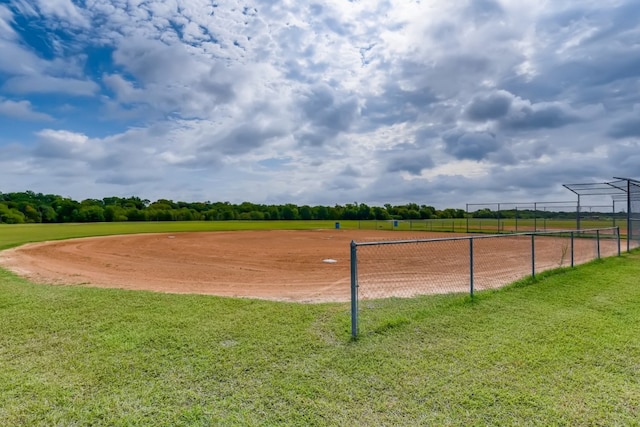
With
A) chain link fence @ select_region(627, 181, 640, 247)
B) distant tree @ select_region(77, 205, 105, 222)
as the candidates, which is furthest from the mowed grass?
chain link fence @ select_region(627, 181, 640, 247)

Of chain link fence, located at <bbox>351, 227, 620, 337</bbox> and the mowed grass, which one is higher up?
the mowed grass

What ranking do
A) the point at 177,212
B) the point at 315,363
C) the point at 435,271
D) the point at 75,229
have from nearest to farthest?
the point at 315,363 < the point at 435,271 < the point at 75,229 < the point at 177,212

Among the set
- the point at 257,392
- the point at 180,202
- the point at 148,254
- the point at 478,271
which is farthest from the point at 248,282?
the point at 180,202

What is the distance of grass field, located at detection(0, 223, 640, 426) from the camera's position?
2.97 m

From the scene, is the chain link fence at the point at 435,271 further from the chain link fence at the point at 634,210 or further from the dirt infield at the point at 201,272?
the chain link fence at the point at 634,210

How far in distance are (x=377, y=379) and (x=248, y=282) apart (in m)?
5.96

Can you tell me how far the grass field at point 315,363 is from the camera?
2.97 m

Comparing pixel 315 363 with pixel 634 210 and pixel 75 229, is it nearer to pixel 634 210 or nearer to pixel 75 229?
pixel 634 210

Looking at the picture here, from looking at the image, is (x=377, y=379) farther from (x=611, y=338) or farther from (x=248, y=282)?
(x=248, y=282)

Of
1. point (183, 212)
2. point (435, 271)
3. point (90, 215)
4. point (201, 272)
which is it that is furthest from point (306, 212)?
point (435, 271)

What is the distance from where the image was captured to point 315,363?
387 centimetres

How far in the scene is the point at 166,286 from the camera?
834cm

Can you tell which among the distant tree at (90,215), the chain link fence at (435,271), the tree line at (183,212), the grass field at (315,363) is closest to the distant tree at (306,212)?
the tree line at (183,212)

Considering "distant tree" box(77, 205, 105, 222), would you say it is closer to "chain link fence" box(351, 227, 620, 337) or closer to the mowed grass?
the mowed grass
